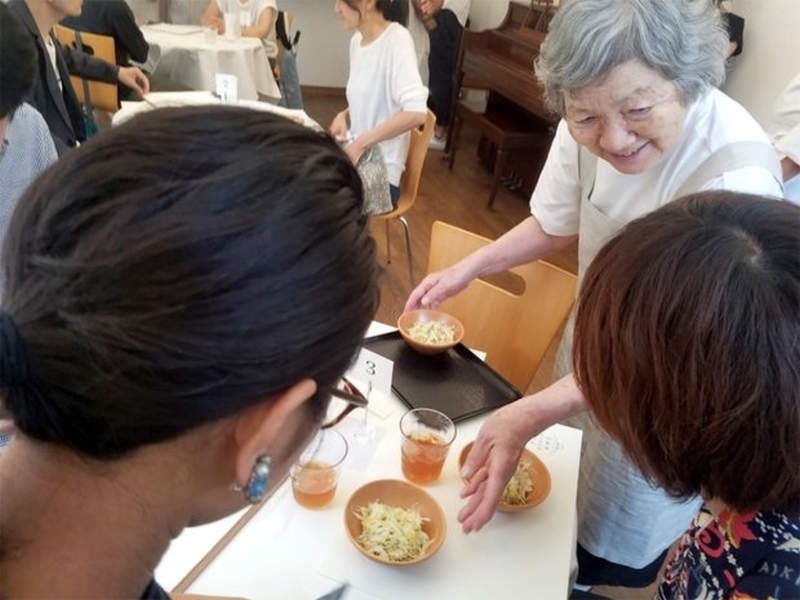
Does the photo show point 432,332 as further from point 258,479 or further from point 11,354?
point 11,354

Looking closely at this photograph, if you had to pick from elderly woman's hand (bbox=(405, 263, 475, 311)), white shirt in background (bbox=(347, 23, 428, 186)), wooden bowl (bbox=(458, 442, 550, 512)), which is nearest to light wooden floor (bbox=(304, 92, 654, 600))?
white shirt in background (bbox=(347, 23, 428, 186))

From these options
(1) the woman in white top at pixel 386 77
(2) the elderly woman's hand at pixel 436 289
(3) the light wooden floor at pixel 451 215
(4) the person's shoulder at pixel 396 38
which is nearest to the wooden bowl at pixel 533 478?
(2) the elderly woman's hand at pixel 436 289

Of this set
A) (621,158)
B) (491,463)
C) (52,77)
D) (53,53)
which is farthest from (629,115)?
(53,53)

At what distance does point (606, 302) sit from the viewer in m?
0.71

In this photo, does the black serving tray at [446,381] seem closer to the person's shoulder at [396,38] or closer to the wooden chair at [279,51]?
the person's shoulder at [396,38]

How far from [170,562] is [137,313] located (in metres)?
0.55

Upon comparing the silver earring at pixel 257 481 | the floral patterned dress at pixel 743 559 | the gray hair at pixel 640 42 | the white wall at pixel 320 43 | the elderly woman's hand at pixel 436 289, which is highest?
the gray hair at pixel 640 42

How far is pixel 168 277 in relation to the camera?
16.8 inches

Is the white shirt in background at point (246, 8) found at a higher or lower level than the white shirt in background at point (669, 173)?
lower

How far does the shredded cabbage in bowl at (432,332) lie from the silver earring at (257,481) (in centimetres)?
78

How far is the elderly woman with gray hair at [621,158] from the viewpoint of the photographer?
1.01 metres

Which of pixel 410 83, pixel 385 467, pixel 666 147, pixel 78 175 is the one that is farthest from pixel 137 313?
pixel 410 83

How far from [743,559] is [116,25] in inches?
155

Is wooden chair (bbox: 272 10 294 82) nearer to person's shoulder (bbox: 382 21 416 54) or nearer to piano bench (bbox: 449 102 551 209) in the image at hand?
piano bench (bbox: 449 102 551 209)
